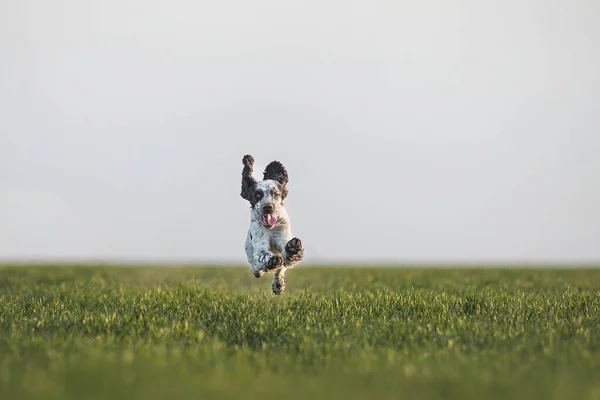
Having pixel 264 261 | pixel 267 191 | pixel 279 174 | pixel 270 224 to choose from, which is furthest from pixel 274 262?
pixel 279 174

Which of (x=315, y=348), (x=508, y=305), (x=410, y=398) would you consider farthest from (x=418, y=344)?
(x=508, y=305)

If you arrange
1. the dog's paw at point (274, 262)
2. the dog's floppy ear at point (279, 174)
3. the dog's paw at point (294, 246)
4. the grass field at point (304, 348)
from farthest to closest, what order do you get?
the dog's floppy ear at point (279, 174) → the dog's paw at point (274, 262) → the dog's paw at point (294, 246) → the grass field at point (304, 348)

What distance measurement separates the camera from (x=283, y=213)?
31.6 ft

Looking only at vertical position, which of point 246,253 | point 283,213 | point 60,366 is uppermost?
point 283,213

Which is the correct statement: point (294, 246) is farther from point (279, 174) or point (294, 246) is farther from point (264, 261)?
point (279, 174)

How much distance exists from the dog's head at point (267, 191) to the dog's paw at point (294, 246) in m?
0.53

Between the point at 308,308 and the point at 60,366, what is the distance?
472 cm

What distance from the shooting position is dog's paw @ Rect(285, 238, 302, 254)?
8.66m

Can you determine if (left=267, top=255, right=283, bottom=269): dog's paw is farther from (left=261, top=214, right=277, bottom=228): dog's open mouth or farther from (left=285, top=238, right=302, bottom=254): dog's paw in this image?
(left=261, top=214, right=277, bottom=228): dog's open mouth

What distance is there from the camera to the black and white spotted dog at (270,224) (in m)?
9.07

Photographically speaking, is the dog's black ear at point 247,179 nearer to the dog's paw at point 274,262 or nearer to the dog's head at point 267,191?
the dog's head at point 267,191

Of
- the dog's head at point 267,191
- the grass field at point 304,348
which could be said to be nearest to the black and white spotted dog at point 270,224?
the dog's head at point 267,191

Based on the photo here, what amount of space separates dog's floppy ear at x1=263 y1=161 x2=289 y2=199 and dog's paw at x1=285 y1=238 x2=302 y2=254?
119 cm

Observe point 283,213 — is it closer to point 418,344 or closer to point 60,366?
point 418,344
